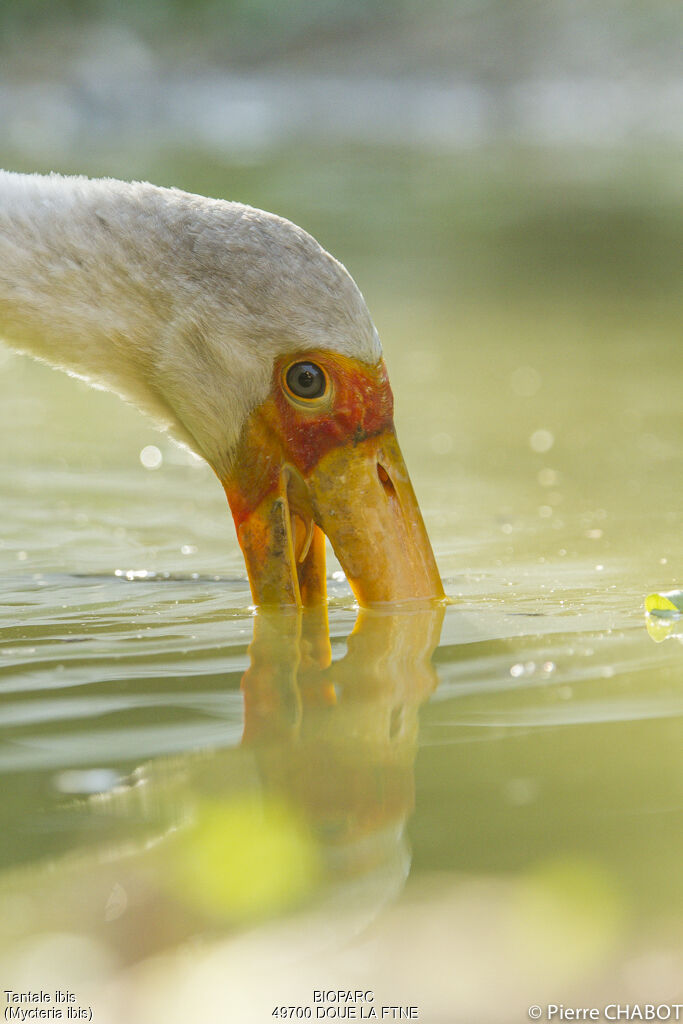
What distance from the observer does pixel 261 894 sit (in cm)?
173

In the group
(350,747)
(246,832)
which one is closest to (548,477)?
(350,747)

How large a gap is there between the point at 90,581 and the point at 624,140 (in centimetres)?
2214

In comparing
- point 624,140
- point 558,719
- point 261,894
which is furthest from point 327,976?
point 624,140

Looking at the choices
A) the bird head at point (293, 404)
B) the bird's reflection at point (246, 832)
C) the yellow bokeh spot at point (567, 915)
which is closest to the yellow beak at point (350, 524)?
the bird head at point (293, 404)

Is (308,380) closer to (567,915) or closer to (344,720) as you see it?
(344,720)

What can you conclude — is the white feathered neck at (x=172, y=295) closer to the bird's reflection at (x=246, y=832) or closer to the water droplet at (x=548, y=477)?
the bird's reflection at (x=246, y=832)

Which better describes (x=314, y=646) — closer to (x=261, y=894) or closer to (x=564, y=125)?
(x=261, y=894)

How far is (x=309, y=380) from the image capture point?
330 centimetres

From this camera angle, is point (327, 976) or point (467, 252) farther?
point (467, 252)

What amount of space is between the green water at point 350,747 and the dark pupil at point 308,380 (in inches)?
20.7

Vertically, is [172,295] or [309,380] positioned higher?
[172,295]

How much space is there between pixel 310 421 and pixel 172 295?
44 cm

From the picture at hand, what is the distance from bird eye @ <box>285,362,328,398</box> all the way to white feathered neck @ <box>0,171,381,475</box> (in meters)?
0.06

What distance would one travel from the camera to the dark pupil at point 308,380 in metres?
3.30
